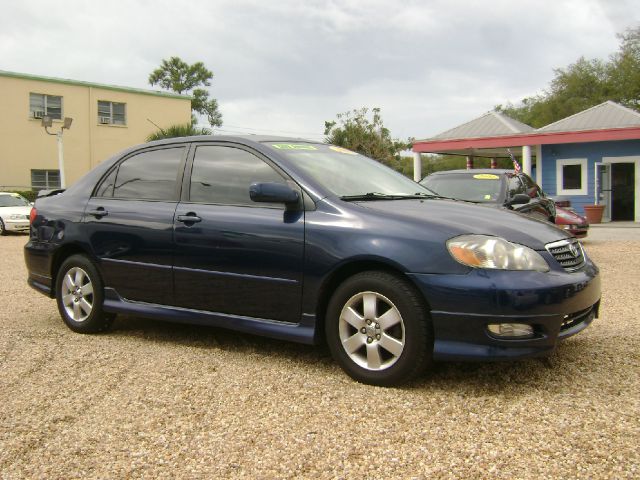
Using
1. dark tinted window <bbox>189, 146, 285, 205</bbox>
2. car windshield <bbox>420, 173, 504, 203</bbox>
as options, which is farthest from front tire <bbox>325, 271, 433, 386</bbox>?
car windshield <bbox>420, 173, 504, 203</bbox>

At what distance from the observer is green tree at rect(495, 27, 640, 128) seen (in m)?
40.3

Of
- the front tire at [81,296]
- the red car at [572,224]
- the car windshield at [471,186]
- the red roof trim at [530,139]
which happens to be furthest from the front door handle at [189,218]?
the red roof trim at [530,139]

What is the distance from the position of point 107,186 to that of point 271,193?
6.44ft

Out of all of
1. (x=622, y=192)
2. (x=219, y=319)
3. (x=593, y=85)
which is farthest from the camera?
(x=593, y=85)

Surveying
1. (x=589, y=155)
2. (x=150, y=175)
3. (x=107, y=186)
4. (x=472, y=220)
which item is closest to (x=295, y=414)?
(x=472, y=220)

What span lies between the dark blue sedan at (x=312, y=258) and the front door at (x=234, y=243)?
0.01 meters

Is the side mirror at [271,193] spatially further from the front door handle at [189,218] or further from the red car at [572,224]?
the red car at [572,224]

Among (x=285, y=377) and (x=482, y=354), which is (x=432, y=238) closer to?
(x=482, y=354)

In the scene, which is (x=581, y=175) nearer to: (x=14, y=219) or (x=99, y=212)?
(x=14, y=219)

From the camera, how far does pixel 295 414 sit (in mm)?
3275

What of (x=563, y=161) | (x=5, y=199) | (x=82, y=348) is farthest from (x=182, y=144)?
(x=563, y=161)

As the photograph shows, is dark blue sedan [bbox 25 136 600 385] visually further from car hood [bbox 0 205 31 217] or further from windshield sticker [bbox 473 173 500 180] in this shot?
car hood [bbox 0 205 31 217]

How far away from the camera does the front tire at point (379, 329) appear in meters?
3.53

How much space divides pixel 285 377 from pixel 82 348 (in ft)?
5.71
